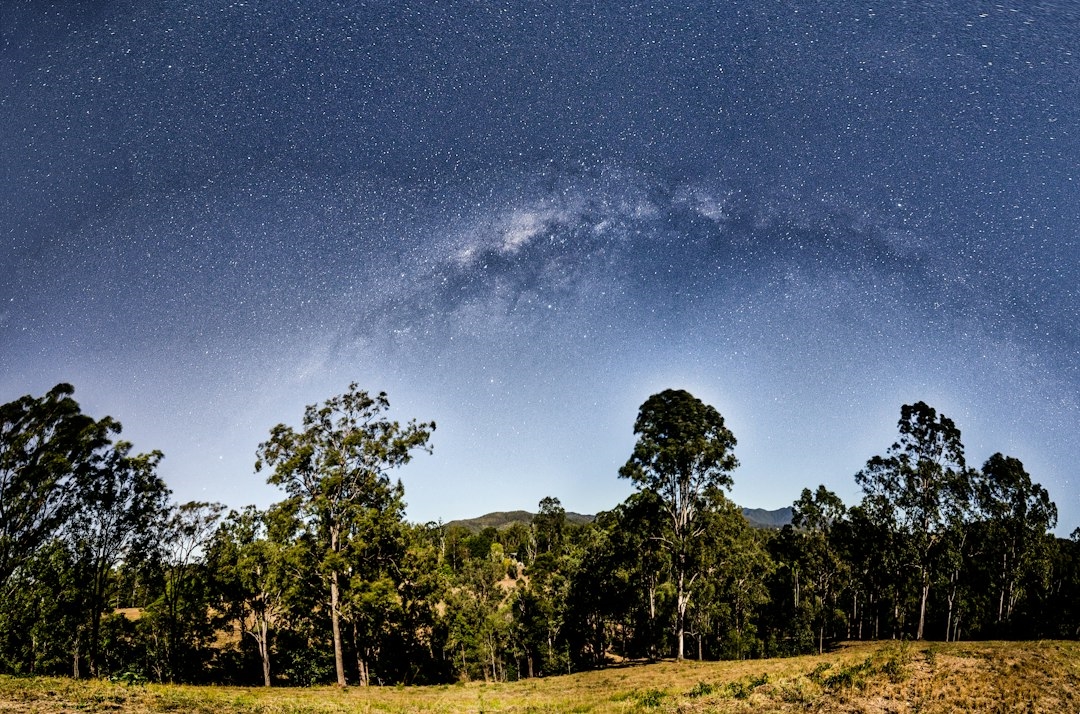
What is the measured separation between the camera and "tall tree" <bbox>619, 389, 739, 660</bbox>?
2855cm

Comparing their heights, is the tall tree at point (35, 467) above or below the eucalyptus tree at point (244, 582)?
above

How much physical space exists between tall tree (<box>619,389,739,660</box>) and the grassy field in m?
7.50

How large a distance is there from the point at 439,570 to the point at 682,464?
1588 centimetres

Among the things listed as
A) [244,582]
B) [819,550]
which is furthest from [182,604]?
[819,550]

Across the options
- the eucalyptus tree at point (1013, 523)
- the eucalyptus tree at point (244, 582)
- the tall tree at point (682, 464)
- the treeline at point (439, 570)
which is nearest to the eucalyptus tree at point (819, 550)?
the treeline at point (439, 570)

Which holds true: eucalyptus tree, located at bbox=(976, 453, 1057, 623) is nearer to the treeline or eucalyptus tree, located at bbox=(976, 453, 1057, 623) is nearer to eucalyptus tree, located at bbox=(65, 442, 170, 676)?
the treeline

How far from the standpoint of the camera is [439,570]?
104 ft

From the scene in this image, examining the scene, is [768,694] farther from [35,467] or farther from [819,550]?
[819,550]

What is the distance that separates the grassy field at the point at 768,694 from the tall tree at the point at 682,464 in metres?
7.50

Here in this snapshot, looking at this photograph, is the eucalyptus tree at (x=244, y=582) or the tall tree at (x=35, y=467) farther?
the eucalyptus tree at (x=244, y=582)

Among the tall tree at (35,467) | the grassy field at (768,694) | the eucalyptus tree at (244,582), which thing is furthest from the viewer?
the eucalyptus tree at (244,582)

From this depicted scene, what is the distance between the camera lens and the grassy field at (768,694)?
1364 cm

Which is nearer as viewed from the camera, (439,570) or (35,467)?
(35,467)

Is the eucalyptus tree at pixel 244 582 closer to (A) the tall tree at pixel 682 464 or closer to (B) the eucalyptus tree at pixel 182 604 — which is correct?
(B) the eucalyptus tree at pixel 182 604
